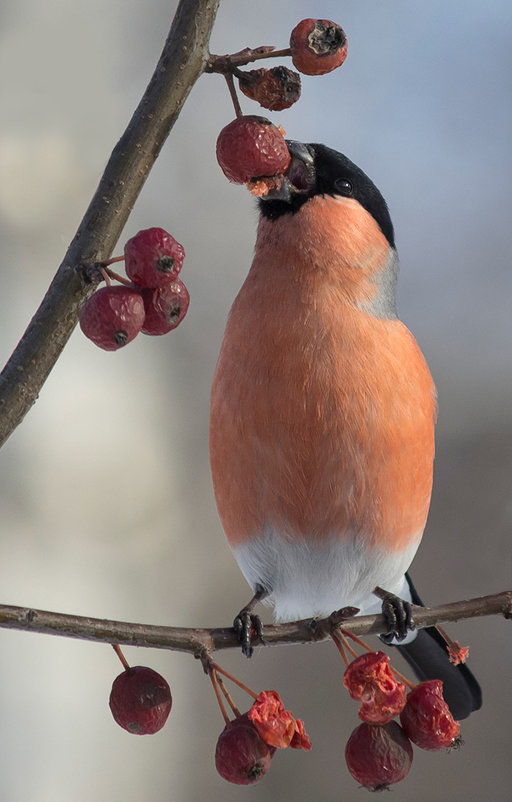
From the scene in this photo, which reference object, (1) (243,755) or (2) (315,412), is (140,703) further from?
(2) (315,412)

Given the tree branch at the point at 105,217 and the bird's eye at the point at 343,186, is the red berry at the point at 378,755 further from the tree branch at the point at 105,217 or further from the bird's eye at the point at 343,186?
the bird's eye at the point at 343,186

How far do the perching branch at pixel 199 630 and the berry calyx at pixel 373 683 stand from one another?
0.13 ft

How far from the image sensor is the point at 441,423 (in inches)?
108

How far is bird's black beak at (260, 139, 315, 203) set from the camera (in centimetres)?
112

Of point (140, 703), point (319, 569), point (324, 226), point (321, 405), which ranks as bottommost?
point (140, 703)

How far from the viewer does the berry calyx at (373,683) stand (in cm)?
80

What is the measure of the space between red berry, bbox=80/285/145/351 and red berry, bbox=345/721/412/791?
44 centimetres

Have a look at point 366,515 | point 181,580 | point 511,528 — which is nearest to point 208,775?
point 181,580

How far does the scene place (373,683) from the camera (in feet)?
2.62

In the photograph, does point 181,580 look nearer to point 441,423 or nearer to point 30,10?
point 441,423

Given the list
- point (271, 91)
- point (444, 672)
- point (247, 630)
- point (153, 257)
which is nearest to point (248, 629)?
point (247, 630)

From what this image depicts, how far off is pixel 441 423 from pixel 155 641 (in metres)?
2.13

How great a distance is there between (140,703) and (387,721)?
231mm

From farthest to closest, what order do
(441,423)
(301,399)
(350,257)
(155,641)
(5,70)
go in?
(441,423) → (5,70) → (350,257) → (301,399) → (155,641)
